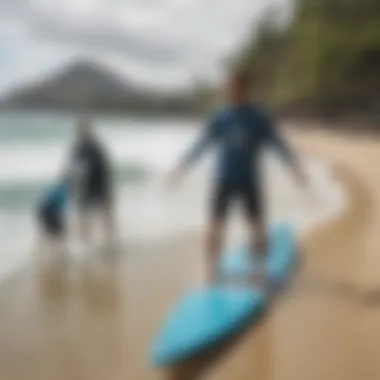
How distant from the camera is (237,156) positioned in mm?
832

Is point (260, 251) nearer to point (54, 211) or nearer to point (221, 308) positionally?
point (221, 308)

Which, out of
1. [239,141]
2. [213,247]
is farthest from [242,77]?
[213,247]

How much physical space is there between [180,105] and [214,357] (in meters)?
0.29

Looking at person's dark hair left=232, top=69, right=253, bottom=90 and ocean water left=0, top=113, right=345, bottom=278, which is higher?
person's dark hair left=232, top=69, right=253, bottom=90

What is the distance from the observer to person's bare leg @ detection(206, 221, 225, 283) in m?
0.82

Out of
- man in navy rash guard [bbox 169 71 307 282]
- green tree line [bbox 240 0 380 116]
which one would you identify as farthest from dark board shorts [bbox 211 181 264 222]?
green tree line [bbox 240 0 380 116]

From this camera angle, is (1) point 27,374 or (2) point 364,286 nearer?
(1) point 27,374

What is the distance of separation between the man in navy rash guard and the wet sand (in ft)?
0.08

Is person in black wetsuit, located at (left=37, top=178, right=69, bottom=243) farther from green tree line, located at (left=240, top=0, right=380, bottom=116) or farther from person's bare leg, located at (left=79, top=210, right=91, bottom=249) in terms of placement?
green tree line, located at (left=240, top=0, right=380, bottom=116)

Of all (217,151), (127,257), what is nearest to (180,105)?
(217,151)

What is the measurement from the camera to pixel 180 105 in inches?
31.7

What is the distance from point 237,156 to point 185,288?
17cm

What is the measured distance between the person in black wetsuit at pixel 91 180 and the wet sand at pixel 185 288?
0.15 feet

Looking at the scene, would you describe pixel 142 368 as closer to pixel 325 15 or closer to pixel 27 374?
pixel 27 374
